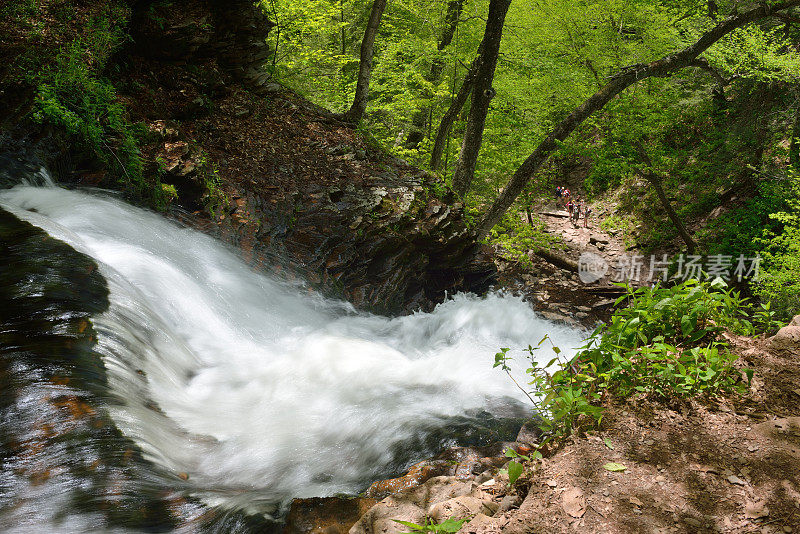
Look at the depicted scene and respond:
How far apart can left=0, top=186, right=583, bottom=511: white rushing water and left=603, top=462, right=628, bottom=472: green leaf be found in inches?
76.7

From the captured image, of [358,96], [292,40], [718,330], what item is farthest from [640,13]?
[718,330]

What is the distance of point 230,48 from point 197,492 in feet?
28.4

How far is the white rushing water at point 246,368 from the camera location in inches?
141

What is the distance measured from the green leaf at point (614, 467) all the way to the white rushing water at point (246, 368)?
1948 mm

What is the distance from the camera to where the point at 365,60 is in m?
8.84

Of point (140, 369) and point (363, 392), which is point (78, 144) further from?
point (363, 392)

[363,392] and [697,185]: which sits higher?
[697,185]

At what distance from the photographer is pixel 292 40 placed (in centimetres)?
1137

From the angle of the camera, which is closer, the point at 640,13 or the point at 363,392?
the point at 363,392

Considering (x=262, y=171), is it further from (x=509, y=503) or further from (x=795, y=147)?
(x=795, y=147)

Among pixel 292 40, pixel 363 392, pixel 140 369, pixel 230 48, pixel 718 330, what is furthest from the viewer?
pixel 292 40

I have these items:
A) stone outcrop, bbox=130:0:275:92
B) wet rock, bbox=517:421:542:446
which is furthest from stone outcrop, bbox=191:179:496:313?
wet rock, bbox=517:421:542:446

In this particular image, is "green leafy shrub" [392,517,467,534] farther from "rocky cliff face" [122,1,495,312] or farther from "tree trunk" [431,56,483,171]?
"tree trunk" [431,56,483,171]

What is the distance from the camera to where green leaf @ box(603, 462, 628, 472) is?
7.55 ft
